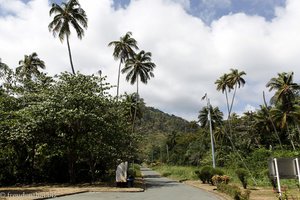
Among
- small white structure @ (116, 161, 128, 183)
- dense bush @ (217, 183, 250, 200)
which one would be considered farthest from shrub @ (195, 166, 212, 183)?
small white structure @ (116, 161, 128, 183)

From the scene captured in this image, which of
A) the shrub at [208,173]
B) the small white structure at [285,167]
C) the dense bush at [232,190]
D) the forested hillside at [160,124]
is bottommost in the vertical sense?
the dense bush at [232,190]

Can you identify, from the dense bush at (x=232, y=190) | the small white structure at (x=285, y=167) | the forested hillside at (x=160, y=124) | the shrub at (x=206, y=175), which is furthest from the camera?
the forested hillside at (x=160, y=124)

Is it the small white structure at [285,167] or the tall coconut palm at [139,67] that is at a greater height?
the tall coconut palm at [139,67]

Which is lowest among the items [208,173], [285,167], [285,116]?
[285,167]

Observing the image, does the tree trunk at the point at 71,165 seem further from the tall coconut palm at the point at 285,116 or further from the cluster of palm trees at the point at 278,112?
the tall coconut palm at the point at 285,116

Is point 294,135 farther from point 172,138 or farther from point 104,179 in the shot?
point 172,138

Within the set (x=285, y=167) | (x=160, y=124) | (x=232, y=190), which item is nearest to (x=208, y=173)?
(x=232, y=190)

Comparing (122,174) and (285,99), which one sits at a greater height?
(285,99)

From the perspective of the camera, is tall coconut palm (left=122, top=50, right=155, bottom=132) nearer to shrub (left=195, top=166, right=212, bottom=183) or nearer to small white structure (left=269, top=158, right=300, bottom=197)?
shrub (left=195, top=166, right=212, bottom=183)

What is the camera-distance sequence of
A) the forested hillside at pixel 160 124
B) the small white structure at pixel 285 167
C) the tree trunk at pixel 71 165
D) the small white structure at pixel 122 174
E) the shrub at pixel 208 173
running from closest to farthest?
the small white structure at pixel 285 167
the small white structure at pixel 122 174
the tree trunk at pixel 71 165
the shrub at pixel 208 173
the forested hillside at pixel 160 124

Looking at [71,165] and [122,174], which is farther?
→ [71,165]

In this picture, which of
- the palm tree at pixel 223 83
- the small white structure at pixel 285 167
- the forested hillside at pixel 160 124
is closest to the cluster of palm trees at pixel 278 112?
the palm tree at pixel 223 83

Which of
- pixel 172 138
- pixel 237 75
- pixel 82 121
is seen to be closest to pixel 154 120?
pixel 172 138

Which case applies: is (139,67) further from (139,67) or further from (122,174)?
(122,174)
